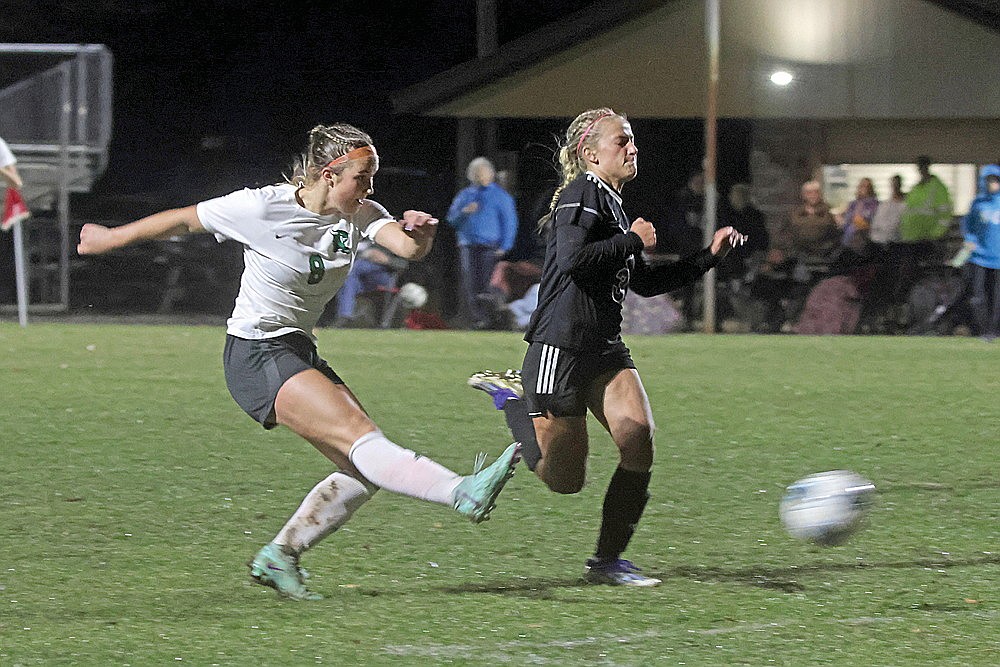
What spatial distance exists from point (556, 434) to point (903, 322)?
1493 cm

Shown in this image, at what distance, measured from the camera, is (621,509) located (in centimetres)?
649

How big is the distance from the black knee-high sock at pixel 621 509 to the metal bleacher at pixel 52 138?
58.3 feet

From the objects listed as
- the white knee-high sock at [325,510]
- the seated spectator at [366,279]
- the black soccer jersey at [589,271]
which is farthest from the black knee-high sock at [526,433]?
the seated spectator at [366,279]

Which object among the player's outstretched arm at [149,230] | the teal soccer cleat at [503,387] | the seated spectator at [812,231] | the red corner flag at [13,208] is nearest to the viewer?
the player's outstretched arm at [149,230]

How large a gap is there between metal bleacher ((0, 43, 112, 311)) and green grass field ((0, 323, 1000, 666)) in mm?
9811

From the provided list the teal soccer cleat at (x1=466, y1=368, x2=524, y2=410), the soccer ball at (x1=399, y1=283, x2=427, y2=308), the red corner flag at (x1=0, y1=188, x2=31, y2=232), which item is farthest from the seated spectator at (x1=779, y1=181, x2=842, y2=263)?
the teal soccer cleat at (x1=466, y1=368, x2=524, y2=410)

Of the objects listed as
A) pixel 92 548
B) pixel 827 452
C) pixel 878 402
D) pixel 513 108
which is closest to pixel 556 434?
pixel 92 548

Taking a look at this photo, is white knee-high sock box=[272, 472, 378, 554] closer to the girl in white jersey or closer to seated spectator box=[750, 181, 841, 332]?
the girl in white jersey

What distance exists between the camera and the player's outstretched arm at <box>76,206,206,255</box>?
19.5 ft

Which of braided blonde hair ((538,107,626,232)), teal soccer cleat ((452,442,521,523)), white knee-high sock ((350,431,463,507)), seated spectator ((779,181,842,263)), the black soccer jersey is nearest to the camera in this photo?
teal soccer cleat ((452,442,521,523))

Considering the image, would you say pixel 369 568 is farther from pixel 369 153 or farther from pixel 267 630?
pixel 369 153

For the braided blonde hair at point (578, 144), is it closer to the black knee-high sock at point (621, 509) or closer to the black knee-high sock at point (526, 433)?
the black knee-high sock at point (526, 433)

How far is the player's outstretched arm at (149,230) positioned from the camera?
5.95 m

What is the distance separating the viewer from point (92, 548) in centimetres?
715
